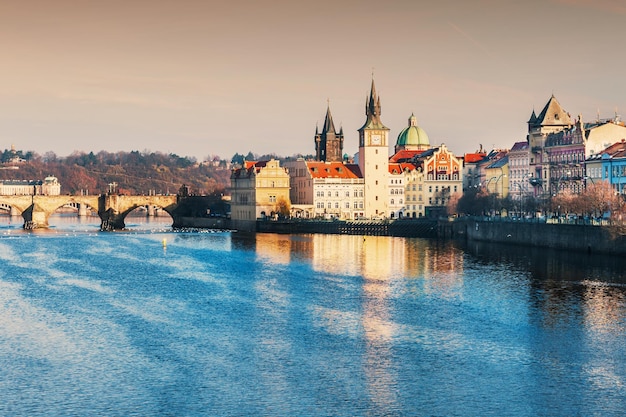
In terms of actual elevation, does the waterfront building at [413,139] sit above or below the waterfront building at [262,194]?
above

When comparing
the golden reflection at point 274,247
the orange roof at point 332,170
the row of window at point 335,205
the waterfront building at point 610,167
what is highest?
the orange roof at point 332,170

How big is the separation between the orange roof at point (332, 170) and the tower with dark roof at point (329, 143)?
1610 centimetres

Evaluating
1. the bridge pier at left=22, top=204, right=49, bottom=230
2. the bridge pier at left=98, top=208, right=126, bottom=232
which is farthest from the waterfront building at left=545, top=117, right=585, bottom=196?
the bridge pier at left=22, top=204, right=49, bottom=230

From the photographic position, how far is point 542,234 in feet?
298

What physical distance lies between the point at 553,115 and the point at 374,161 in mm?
31172

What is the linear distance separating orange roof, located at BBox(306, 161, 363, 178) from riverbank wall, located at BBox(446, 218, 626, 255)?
103ft

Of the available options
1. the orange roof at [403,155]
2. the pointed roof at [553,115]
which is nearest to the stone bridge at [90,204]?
the orange roof at [403,155]

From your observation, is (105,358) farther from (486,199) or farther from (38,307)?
(486,199)

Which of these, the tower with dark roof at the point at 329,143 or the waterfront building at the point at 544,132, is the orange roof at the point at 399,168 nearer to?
the tower with dark roof at the point at 329,143

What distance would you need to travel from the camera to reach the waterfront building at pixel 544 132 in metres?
125

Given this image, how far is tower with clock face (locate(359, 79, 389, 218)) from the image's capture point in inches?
5861

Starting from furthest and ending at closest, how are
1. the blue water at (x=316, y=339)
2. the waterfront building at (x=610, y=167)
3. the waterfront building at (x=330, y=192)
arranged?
1. the waterfront building at (x=330, y=192)
2. the waterfront building at (x=610, y=167)
3. the blue water at (x=316, y=339)

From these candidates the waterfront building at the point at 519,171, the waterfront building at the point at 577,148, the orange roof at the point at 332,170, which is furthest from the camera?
the orange roof at the point at 332,170

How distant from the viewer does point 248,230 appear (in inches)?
5620
